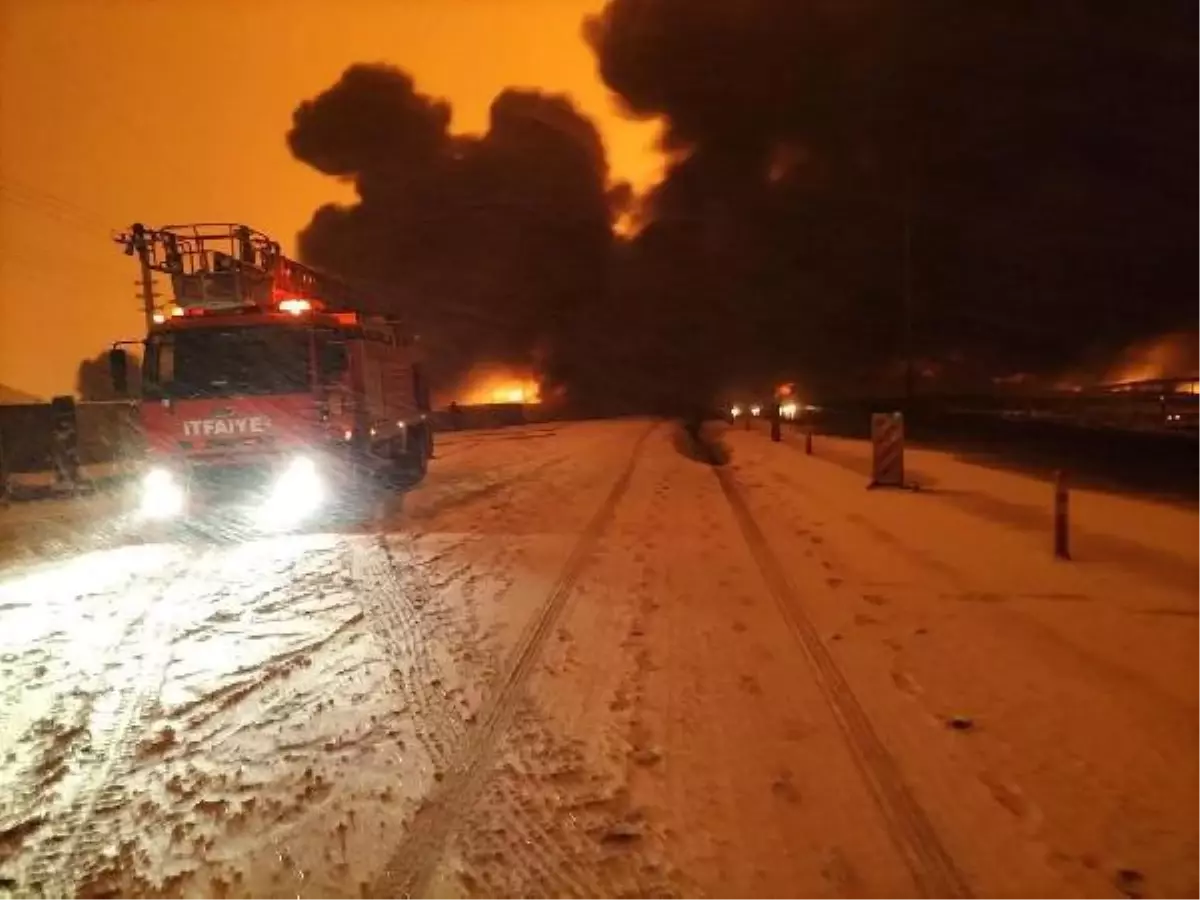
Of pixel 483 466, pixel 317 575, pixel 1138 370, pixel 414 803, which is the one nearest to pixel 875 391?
pixel 1138 370

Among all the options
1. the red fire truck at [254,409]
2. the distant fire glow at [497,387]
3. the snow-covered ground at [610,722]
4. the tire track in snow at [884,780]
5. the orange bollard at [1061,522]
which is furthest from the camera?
the distant fire glow at [497,387]

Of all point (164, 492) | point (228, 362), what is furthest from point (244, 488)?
point (228, 362)

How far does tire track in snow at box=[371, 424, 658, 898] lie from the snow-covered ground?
22 millimetres

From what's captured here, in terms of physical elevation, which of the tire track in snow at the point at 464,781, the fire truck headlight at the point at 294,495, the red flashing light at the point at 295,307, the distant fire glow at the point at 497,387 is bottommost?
the tire track in snow at the point at 464,781

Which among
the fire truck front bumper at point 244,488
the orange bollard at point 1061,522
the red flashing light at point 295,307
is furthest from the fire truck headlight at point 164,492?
the orange bollard at point 1061,522

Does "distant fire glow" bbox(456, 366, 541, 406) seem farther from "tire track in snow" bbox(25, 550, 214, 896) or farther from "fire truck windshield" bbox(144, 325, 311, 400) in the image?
"tire track in snow" bbox(25, 550, 214, 896)

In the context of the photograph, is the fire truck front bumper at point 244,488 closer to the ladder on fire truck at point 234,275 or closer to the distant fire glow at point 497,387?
the ladder on fire truck at point 234,275

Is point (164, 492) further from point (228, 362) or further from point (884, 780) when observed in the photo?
point (884, 780)

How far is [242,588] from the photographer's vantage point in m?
10.8

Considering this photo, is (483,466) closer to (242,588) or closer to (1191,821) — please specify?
(242,588)

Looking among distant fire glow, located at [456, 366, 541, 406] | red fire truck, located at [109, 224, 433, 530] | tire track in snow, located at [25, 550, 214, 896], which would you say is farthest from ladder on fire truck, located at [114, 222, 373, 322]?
distant fire glow, located at [456, 366, 541, 406]

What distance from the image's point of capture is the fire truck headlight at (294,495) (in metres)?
16.2

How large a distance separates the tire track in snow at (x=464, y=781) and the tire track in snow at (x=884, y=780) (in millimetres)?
1877

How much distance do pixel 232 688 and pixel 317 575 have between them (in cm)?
430
